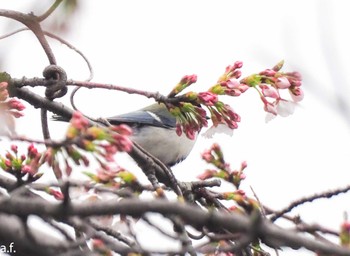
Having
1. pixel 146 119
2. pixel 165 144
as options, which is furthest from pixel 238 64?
pixel 146 119

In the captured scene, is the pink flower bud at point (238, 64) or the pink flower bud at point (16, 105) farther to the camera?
the pink flower bud at point (238, 64)

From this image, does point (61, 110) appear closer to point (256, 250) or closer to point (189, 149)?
point (256, 250)

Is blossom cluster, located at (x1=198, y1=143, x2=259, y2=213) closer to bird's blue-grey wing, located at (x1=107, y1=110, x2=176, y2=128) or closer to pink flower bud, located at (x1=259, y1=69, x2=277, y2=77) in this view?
pink flower bud, located at (x1=259, y1=69, x2=277, y2=77)

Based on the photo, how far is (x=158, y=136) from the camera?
22.2ft

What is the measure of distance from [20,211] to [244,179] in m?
1.84

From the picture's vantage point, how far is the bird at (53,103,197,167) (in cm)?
662

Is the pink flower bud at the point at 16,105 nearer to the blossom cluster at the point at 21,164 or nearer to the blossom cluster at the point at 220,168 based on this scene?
the blossom cluster at the point at 21,164

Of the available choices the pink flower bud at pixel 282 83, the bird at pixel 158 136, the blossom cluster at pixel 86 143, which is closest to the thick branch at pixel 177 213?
the blossom cluster at pixel 86 143

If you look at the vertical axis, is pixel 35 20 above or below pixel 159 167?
above

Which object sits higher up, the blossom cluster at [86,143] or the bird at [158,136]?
the blossom cluster at [86,143]

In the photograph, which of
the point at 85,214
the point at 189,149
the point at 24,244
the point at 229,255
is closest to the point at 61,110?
the point at 229,255

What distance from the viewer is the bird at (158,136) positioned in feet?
21.7

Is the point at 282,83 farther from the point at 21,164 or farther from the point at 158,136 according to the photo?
the point at 158,136

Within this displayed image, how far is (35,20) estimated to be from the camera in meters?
2.93
